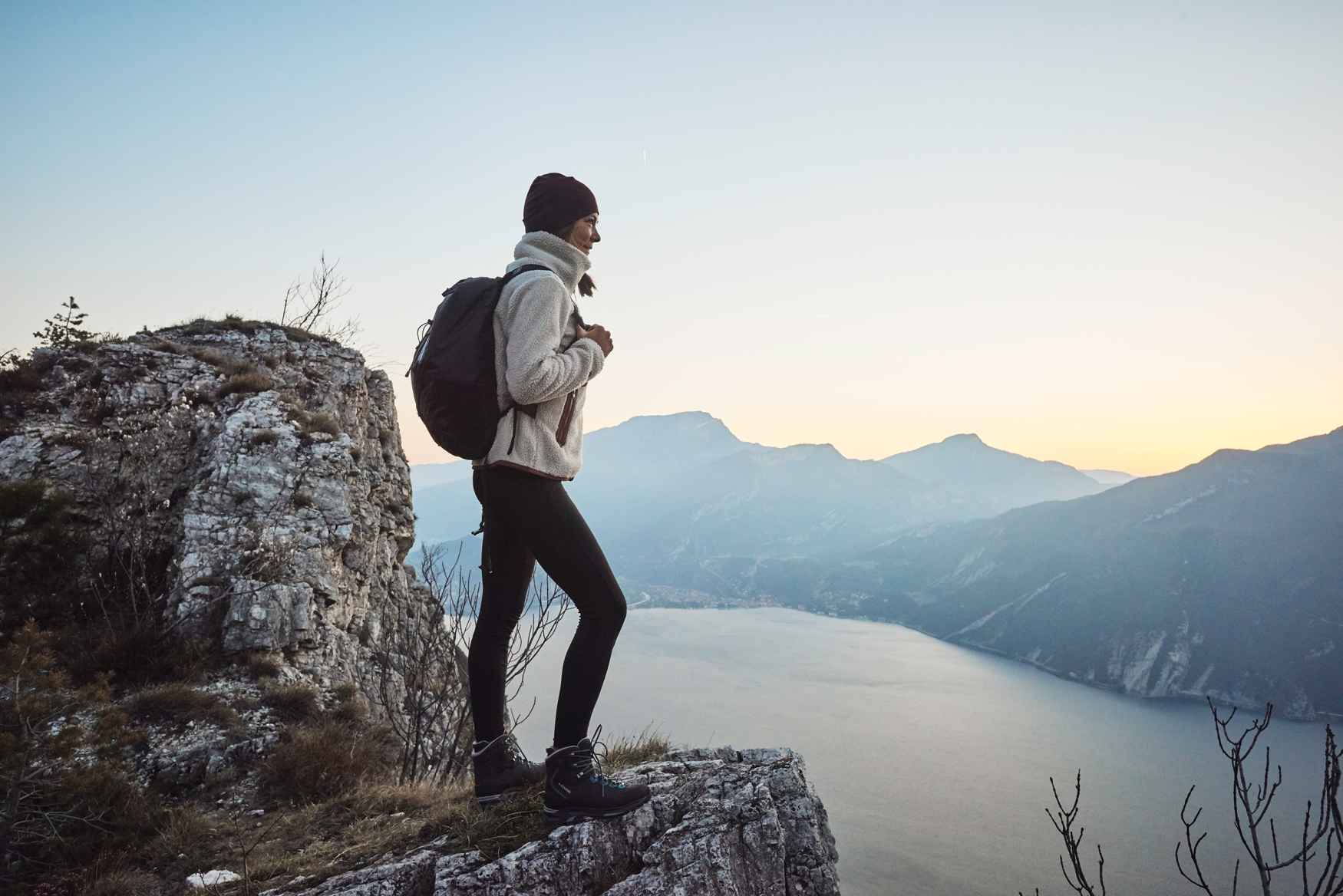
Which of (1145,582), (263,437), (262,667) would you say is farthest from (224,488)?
(1145,582)

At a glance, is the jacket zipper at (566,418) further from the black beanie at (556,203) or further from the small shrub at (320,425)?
the small shrub at (320,425)

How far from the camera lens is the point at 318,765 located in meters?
4.59

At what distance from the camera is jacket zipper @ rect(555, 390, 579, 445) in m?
2.81

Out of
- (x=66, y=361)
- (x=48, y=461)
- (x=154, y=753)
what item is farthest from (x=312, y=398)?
(x=154, y=753)

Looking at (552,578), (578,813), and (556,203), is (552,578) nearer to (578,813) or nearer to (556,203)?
(578,813)

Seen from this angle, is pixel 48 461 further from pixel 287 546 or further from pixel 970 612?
pixel 970 612

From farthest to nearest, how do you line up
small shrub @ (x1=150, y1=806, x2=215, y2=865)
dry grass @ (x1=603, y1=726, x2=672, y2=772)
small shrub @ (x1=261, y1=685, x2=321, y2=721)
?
1. small shrub @ (x1=261, y1=685, x2=321, y2=721)
2. dry grass @ (x1=603, y1=726, x2=672, y2=772)
3. small shrub @ (x1=150, y1=806, x2=215, y2=865)

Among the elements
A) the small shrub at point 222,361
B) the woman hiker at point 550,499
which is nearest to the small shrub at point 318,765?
the woman hiker at point 550,499

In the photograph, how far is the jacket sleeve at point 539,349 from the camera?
261 centimetres

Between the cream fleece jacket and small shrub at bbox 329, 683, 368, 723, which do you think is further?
small shrub at bbox 329, 683, 368, 723

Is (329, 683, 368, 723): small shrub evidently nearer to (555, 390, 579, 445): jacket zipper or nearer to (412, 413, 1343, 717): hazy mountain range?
(555, 390, 579, 445): jacket zipper

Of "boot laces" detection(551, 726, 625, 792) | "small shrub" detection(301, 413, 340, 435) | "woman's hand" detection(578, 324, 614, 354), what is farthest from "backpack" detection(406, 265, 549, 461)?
"small shrub" detection(301, 413, 340, 435)

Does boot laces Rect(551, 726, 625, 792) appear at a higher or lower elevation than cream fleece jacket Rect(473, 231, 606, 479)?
lower

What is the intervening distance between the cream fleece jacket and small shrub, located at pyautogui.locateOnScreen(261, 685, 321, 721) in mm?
3972
